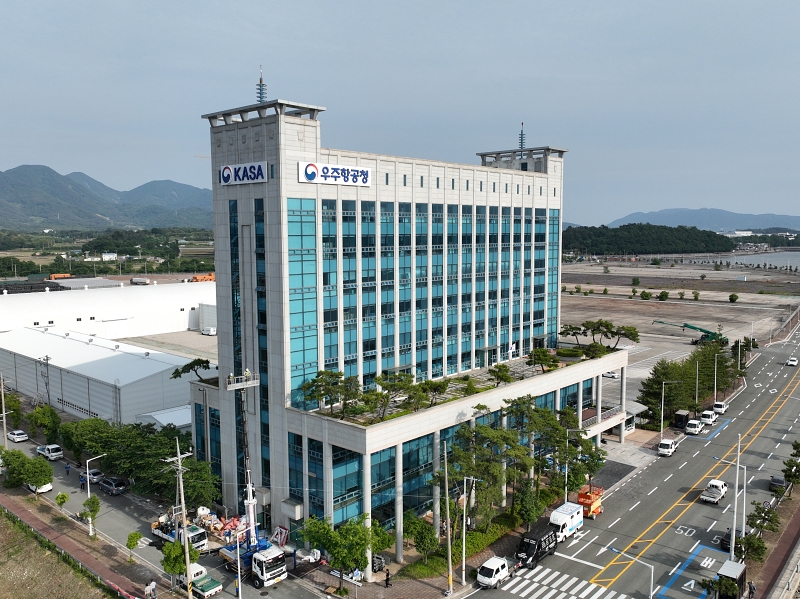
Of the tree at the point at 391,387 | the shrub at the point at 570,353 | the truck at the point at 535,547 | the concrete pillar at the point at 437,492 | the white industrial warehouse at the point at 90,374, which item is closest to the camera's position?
the truck at the point at 535,547

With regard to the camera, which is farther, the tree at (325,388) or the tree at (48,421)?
the tree at (48,421)

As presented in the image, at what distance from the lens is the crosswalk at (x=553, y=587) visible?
4556 cm

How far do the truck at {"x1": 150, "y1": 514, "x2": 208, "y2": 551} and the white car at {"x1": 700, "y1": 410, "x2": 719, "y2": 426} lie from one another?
65904 millimetres

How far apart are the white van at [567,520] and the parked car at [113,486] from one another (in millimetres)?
41420

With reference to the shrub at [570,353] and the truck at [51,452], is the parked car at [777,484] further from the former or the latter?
the truck at [51,452]

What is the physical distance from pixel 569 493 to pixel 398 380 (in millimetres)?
21930

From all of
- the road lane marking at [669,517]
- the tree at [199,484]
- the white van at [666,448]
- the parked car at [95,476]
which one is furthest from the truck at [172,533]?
the white van at [666,448]

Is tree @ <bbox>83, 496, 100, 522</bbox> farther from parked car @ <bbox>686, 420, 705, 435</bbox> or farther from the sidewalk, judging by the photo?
parked car @ <bbox>686, 420, 705, 435</bbox>

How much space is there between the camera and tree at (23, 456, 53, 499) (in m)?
61.1

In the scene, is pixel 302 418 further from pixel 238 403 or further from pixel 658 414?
pixel 658 414

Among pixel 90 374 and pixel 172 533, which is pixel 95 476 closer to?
pixel 172 533

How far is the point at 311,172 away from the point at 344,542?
95.9 feet

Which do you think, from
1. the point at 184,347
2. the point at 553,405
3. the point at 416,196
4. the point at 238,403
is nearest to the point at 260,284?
the point at 238,403

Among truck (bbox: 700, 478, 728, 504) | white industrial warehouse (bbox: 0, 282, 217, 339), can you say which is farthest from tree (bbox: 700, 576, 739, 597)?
white industrial warehouse (bbox: 0, 282, 217, 339)
